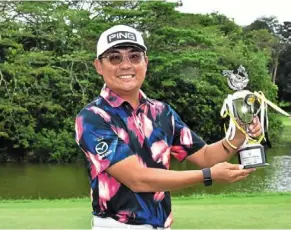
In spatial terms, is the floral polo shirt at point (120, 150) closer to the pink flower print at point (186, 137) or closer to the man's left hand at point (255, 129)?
the pink flower print at point (186, 137)

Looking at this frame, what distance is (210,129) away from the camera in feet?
88.1

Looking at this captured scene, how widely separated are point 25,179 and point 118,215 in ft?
53.7

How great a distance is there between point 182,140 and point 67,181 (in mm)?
15144

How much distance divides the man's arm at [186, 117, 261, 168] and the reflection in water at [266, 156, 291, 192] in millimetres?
11298

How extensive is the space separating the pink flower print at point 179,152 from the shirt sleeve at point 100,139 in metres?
0.39

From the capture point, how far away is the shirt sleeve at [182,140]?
2646 millimetres

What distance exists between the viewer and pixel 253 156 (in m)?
2.58

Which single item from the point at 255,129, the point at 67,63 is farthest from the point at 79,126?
the point at 67,63

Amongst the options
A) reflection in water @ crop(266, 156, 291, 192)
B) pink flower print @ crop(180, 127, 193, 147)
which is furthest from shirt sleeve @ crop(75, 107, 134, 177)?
reflection in water @ crop(266, 156, 291, 192)

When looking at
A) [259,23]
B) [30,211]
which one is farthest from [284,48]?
[30,211]

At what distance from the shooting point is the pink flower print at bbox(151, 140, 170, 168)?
242 centimetres

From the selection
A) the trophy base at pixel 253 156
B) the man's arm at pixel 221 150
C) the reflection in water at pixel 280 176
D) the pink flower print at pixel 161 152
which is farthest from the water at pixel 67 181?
the pink flower print at pixel 161 152

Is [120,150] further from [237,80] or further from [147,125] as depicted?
[237,80]

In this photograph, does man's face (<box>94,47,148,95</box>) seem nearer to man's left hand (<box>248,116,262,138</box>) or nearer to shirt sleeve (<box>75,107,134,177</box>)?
shirt sleeve (<box>75,107,134,177</box>)
